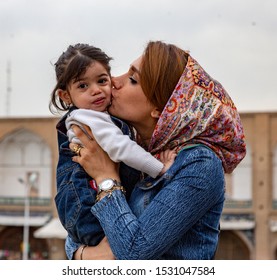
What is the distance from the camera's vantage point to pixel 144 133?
1.47 metres

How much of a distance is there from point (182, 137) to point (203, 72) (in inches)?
5.0

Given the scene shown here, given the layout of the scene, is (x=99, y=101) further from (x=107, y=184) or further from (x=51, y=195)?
(x=51, y=195)

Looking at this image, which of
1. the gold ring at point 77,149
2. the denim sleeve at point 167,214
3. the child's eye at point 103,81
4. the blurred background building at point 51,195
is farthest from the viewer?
the blurred background building at point 51,195

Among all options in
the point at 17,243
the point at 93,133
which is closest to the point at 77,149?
the point at 93,133

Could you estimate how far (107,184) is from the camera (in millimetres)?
1394

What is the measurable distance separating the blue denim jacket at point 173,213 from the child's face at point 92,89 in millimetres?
226

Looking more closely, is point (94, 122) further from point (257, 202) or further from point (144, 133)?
point (257, 202)

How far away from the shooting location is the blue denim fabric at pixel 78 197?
1.40m

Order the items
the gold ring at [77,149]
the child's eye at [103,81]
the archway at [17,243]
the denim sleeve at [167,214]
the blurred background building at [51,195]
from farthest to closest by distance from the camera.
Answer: the archway at [17,243]
the blurred background building at [51,195]
the child's eye at [103,81]
the gold ring at [77,149]
the denim sleeve at [167,214]

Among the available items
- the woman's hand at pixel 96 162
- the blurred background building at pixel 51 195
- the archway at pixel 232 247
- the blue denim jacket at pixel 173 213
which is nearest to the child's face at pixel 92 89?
the woman's hand at pixel 96 162

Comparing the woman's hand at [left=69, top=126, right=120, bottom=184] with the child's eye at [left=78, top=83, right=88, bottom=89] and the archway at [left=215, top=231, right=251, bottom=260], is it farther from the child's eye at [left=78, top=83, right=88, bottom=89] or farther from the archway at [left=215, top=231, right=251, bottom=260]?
the archway at [left=215, top=231, right=251, bottom=260]

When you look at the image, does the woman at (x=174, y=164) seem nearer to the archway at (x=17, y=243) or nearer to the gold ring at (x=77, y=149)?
the gold ring at (x=77, y=149)

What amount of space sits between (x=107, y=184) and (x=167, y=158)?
12 cm
